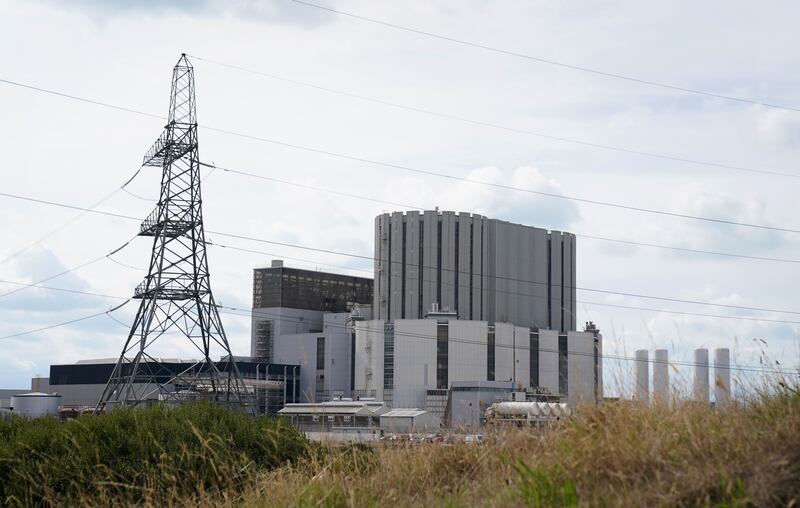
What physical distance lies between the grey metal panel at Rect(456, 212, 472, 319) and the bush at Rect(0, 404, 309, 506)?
89517 millimetres

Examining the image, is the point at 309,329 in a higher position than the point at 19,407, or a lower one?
higher

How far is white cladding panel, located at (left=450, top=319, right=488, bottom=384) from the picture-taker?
3989 inches

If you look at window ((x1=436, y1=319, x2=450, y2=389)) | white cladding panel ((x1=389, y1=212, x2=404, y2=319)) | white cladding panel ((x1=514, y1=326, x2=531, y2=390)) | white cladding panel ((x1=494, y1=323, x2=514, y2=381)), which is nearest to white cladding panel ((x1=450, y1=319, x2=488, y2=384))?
window ((x1=436, y1=319, x2=450, y2=389))

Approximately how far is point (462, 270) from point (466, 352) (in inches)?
485

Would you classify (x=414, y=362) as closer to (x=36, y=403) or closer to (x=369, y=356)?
(x=369, y=356)

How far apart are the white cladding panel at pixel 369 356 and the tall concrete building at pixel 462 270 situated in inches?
173

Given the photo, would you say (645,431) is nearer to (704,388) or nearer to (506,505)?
(506,505)

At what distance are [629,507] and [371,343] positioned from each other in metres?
99.3

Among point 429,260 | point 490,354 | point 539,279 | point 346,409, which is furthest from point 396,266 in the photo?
point 346,409

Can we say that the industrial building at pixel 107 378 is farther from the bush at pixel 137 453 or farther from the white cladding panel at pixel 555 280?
the bush at pixel 137 453

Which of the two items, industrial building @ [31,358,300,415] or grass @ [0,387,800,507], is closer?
grass @ [0,387,800,507]

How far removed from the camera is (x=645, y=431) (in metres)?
9.55

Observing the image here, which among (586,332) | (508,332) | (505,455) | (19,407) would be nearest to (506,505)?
(505,455)

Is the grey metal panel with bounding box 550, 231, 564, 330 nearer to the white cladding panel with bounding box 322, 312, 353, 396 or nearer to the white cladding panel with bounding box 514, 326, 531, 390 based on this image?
the white cladding panel with bounding box 514, 326, 531, 390
